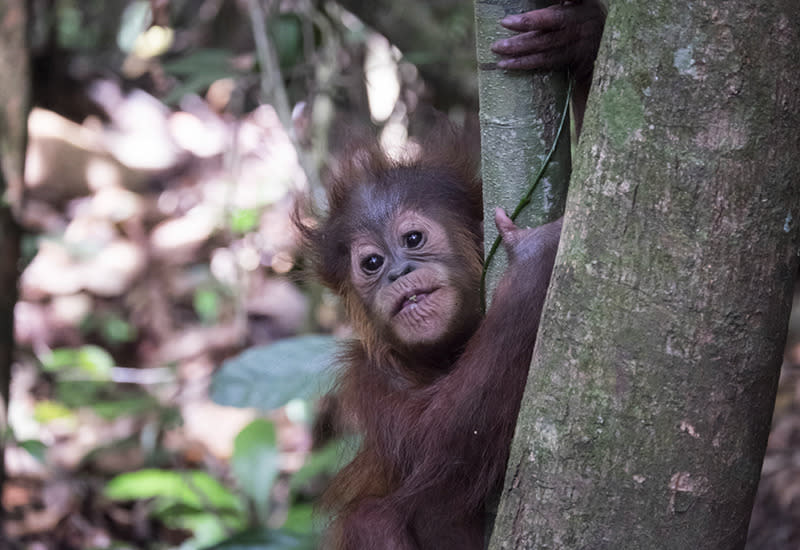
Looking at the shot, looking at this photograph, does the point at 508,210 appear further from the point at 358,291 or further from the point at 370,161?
the point at 370,161

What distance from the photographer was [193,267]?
7.32 m

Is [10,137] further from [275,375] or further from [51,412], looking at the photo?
[51,412]

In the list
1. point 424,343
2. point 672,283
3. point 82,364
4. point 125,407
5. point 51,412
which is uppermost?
point 672,283

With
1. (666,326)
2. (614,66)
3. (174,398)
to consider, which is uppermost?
(614,66)

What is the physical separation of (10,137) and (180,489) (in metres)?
1.97

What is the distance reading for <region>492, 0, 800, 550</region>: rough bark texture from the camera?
1.41 meters

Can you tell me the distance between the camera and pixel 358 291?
304 centimetres

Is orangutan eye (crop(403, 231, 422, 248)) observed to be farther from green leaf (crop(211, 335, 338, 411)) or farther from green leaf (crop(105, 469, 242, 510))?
green leaf (crop(105, 469, 242, 510))

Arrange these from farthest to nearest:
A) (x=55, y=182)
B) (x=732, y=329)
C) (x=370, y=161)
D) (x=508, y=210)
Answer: (x=55, y=182), (x=370, y=161), (x=508, y=210), (x=732, y=329)

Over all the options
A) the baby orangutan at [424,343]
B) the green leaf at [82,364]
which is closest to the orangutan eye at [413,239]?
the baby orangutan at [424,343]

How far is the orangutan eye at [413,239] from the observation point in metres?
2.94

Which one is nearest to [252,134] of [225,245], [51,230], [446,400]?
[225,245]

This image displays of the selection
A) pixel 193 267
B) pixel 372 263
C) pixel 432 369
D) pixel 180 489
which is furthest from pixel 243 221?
pixel 432 369

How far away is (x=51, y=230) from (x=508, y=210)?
6.19 m
